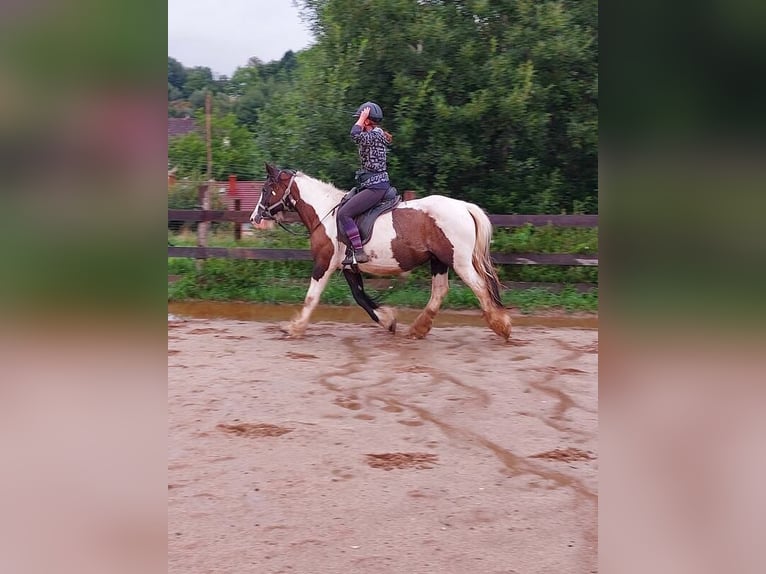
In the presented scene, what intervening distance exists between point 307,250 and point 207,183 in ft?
7.44

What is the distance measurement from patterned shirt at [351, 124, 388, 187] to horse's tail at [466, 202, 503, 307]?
1012 mm

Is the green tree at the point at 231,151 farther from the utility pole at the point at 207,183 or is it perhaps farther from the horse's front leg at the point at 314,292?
the horse's front leg at the point at 314,292

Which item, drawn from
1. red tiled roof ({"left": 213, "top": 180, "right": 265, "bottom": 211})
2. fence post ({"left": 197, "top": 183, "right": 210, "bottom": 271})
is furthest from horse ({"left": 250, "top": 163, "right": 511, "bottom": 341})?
red tiled roof ({"left": 213, "top": 180, "right": 265, "bottom": 211})

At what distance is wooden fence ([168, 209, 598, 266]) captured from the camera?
9.11 meters

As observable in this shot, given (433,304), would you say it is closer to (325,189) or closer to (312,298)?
(312,298)

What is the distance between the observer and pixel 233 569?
2676 millimetres

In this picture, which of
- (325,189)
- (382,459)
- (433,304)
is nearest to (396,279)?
(433,304)

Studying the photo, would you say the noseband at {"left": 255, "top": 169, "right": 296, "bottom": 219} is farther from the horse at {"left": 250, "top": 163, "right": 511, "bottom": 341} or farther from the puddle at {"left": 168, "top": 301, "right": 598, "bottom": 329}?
the puddle at {"left": 168, "top": 301, "right": 598, "bottom": 329}

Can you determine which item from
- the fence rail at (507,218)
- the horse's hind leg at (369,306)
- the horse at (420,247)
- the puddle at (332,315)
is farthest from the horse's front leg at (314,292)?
the fence rail at (507,218)

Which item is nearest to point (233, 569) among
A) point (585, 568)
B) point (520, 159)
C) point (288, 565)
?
point (288, 565)

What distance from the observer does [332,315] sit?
29.6 ft
